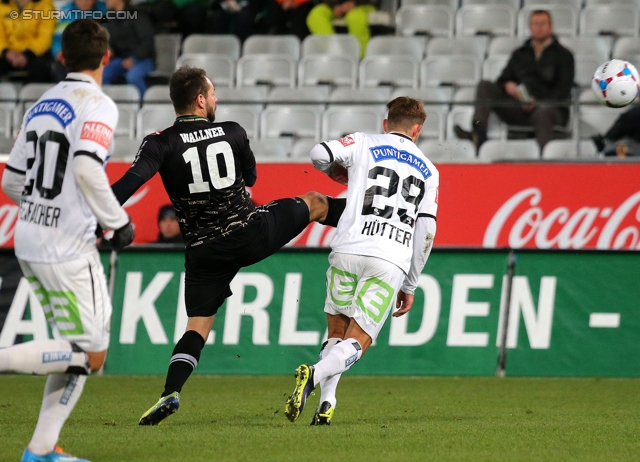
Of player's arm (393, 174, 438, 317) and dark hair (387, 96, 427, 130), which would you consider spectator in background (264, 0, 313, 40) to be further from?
player's arm (393, 174, 438, 317)

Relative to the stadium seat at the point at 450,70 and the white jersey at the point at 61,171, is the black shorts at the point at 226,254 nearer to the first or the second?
the white jersey at the point at 61,171

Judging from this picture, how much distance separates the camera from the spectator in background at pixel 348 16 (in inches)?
613

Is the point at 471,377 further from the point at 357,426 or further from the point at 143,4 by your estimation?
the point at 143,4

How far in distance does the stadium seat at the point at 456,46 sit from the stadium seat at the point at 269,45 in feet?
6.69

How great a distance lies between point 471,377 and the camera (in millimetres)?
10516

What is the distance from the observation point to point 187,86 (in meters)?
6.70

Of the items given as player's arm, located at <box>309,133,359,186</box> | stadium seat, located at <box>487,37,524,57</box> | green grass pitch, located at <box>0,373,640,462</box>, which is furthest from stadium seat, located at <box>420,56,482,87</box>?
player's arm, located at <box>309,133,359,186</box>


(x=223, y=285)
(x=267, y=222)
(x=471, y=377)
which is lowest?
(x=471, y=377)

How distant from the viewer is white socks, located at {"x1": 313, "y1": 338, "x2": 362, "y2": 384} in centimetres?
628

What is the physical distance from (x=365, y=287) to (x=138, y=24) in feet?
32.2

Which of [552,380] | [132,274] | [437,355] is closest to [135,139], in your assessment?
[132,274]

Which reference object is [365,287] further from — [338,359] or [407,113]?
Answer: [407,113]

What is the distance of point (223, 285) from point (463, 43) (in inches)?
357

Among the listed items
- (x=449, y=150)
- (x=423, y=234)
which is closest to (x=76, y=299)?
(x=423, y=234)
